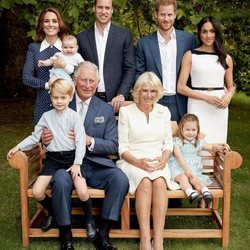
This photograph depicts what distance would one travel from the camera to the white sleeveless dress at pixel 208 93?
5434 mm

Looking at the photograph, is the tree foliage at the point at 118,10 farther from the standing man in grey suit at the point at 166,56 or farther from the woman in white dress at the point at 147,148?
the woman in white dress at the point at 147,148

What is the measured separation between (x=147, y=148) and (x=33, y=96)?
10238mm

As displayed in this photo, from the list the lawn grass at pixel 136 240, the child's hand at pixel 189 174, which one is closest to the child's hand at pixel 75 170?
the lawn grass at pixel 136 240

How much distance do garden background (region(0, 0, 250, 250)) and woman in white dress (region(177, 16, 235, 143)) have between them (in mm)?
1002

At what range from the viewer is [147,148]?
16.5ft

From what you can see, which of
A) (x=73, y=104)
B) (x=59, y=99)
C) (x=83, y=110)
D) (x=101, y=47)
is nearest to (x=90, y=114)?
(x=83, y=110)

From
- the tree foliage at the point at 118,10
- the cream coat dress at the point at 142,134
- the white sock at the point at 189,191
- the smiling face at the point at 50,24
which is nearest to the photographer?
the white sock at the point at 189,191

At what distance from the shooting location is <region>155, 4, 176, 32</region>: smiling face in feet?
17.4

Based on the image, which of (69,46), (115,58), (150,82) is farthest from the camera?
(115,58)

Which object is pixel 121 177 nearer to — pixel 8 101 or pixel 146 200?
pixel 146 200

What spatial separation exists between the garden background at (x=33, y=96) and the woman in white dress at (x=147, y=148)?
50 centimetres

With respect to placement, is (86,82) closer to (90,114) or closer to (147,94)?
(90,114)

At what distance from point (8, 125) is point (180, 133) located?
7.17 meters

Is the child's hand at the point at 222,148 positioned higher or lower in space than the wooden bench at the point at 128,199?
higher
